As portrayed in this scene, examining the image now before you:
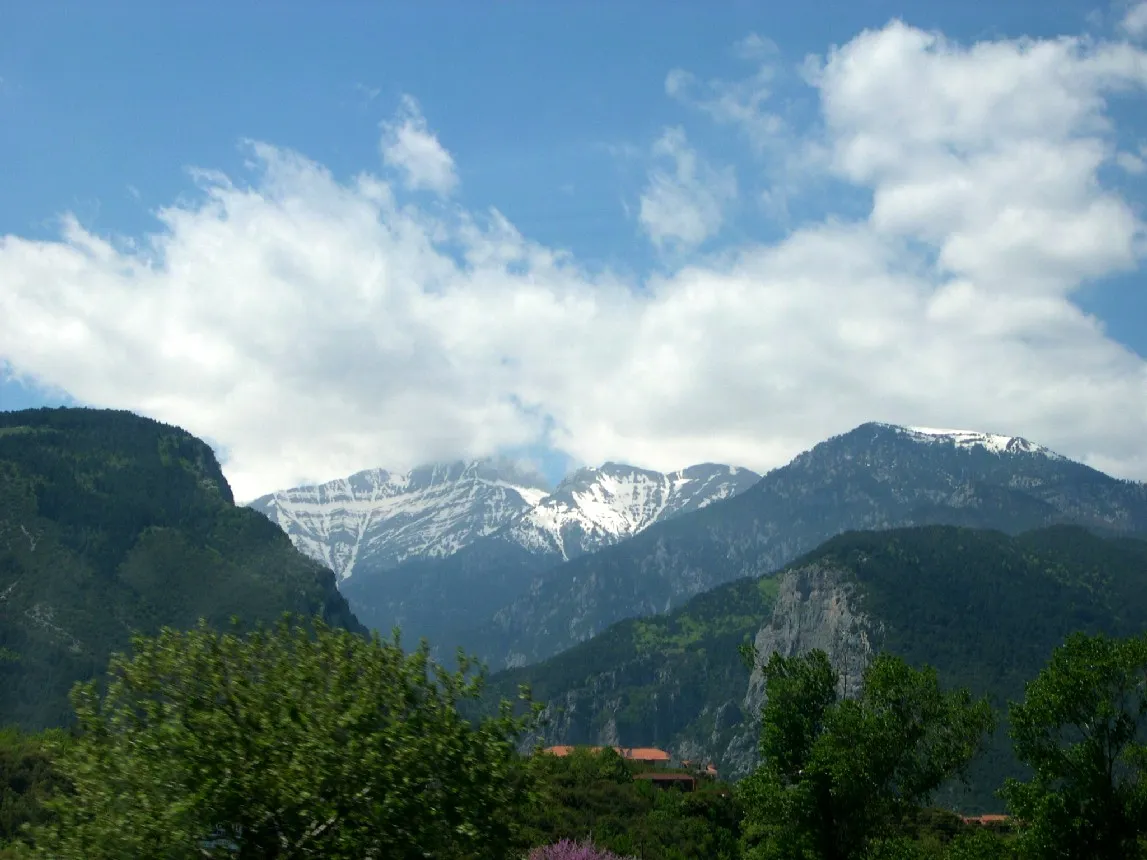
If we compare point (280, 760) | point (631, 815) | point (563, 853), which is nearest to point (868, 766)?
point (563, 853)

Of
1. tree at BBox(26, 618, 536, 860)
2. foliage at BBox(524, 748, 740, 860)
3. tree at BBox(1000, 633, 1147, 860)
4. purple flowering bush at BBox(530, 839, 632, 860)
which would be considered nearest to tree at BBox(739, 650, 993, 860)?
tree at BBox(1000, 633, 1147, 860)

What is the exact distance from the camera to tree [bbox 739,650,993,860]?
50156 mm

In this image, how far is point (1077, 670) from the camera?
44.8 m

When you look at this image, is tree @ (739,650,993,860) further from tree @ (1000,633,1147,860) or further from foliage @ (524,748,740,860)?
foliage @ (524,748,740,860)

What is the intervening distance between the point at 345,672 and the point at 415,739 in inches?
124

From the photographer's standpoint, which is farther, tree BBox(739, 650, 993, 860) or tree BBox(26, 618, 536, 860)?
tree BBox(739, 650, 993, 860)

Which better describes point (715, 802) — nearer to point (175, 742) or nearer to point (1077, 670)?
point (1077, 670)

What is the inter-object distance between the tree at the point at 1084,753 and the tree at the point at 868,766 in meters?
4.58

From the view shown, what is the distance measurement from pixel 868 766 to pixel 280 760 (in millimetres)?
31726

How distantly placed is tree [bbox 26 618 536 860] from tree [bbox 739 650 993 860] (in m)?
23.7

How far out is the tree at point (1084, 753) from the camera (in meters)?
→ 43.1

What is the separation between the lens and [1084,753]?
43.9m

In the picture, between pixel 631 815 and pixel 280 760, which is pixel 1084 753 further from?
pixel 631 815

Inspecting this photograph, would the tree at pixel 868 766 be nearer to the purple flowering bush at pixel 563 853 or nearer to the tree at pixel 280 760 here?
the purple flowering bush at pixel 563 853
